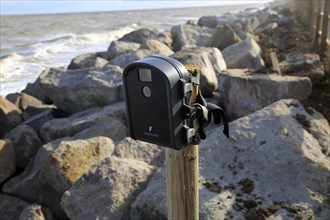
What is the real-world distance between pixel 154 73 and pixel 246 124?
2.24 m

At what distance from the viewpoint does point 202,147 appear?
351 cm

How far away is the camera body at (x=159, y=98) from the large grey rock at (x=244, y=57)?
539 centimetres

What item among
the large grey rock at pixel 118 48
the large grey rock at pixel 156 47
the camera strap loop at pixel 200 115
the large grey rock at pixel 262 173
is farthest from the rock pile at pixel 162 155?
the large grey rock at pixel 118 48

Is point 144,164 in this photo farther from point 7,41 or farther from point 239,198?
point 7,41

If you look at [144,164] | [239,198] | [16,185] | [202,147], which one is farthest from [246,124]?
[16,185]

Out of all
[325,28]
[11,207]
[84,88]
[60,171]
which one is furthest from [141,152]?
[325,28]

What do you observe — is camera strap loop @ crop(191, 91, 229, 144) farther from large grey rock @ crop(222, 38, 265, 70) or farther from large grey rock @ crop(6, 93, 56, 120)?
large grey rock @ crop(6, 93, 56, 120)

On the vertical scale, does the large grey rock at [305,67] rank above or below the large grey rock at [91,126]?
above

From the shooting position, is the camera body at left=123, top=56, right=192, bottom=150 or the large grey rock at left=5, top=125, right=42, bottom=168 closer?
the camera body at left=123, top=56, right=192, bottom=150

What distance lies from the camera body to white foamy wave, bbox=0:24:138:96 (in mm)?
11861

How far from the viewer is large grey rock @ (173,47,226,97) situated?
5.97 meters

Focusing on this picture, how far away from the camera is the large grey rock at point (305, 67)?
215 inches

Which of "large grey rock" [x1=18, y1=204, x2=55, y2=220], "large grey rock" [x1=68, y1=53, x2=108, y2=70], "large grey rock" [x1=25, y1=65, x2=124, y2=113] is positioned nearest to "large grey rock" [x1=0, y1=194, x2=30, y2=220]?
"large grey rock" [x1=18, y1=204, x2=55, y2=220]

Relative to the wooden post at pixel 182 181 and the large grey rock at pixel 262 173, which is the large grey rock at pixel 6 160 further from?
the wooden post at pixel 182 181
